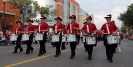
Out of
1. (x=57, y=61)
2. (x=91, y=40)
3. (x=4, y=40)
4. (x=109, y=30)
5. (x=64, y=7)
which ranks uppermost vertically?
(x=64, y=7)

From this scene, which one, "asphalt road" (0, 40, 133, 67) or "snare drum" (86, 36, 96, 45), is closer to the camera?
"asphalt road" (0, 40, 133, 67)

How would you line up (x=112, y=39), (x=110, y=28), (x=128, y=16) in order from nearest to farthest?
1. (x=112, y=39)
2. (x=110, y=28)
3. (x=128, y=16)

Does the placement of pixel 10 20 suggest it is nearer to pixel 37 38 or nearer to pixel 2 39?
pixel 2 39

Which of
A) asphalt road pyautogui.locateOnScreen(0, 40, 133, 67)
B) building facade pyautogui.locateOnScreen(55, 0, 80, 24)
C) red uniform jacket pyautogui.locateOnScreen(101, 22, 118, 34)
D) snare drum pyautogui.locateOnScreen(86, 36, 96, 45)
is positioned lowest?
asphalt road pyautogui.locateOnScreen(0, 40, 133, 67)

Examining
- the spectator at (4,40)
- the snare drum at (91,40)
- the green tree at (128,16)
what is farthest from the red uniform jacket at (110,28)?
the green tree at (128,16)

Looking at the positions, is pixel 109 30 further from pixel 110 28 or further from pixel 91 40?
pixel 91 40

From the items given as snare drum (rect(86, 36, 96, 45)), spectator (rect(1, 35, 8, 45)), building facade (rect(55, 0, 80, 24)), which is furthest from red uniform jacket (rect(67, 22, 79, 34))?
building facade (rect(55, 0, 80, 24))

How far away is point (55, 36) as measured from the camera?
10.5 metres

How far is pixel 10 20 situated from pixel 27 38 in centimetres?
2843

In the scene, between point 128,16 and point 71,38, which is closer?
point 71,38

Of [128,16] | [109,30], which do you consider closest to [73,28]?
[109,30]

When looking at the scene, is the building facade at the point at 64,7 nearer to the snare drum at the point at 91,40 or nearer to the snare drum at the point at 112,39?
the snare drum at the point at 91,40

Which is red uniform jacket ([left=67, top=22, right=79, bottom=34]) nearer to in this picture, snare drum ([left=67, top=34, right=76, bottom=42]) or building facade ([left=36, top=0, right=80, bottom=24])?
snare drum ([left=67, top=34, right=76, bottom=42])

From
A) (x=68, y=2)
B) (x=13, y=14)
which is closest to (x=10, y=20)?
(x=13, y=14)
